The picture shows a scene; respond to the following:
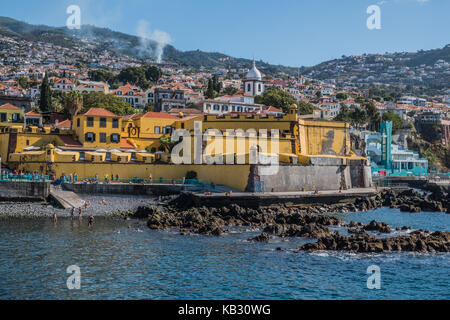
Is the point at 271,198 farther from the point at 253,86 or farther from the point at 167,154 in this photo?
the point at 253,86

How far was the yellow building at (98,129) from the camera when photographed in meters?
49.8

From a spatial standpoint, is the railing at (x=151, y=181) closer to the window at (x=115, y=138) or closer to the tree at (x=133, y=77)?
the window at (x=115, y=138)

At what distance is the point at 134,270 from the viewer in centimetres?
2255

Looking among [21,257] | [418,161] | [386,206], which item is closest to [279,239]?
[21,257]

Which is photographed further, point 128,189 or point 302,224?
point 128,189

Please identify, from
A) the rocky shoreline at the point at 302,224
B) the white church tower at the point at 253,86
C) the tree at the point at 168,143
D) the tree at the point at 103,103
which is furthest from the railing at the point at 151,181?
the white church tower at the point at 253,86

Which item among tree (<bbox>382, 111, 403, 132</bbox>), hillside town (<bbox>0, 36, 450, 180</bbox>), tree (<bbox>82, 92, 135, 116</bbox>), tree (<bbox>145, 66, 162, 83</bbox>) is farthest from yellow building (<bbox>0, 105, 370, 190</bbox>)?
tree (<bbox>145, 66, 162, 83</bbox>)

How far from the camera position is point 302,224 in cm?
3447

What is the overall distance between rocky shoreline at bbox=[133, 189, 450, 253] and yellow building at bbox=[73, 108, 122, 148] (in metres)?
13.0

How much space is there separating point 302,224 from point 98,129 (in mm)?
25158

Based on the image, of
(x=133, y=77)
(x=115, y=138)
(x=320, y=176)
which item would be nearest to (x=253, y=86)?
(x=133, y=77)

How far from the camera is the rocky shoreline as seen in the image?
27453 mm
